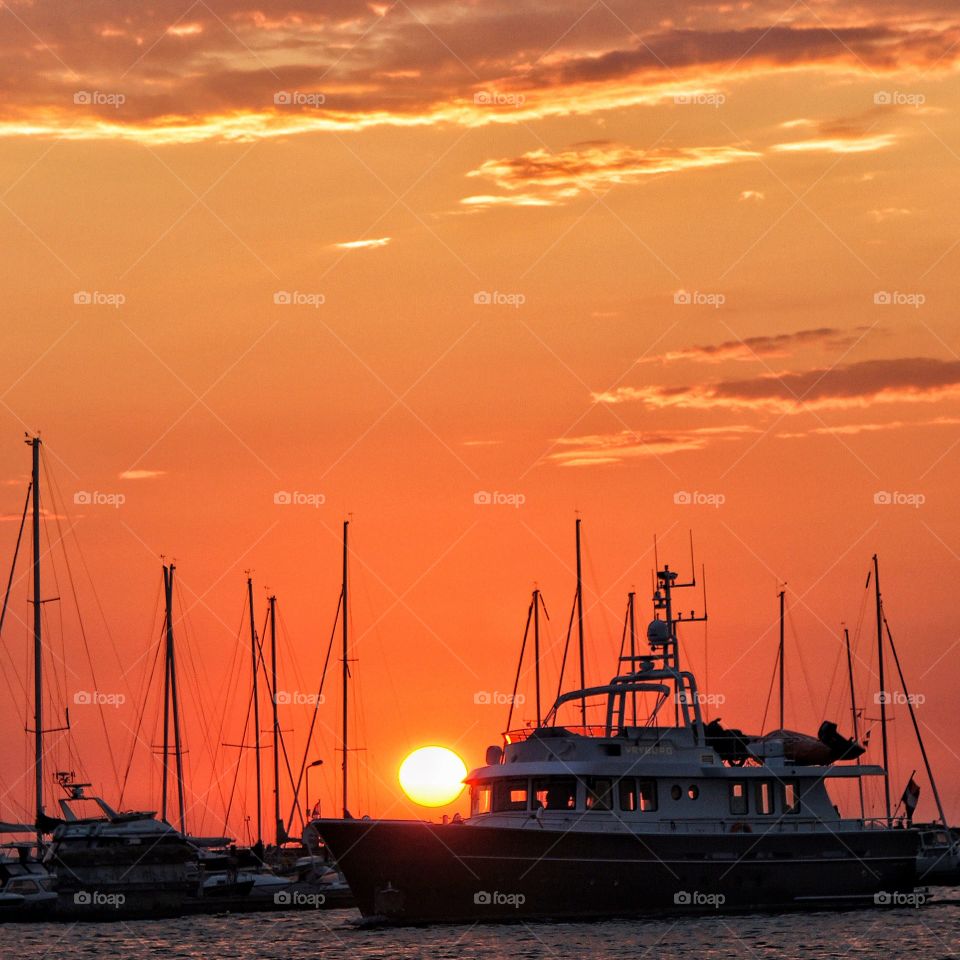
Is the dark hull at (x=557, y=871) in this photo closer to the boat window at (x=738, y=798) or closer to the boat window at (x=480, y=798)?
the boat window at (x=738, y=798)

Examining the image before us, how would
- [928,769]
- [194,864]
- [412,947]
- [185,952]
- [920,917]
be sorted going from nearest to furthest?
[412,947]
[185,952]
[920,917]
[194,864]
[928,769]

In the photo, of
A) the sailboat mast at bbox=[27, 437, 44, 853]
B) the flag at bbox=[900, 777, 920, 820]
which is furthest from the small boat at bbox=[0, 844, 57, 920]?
the flag at bbox=[900, 777, 920, 820]

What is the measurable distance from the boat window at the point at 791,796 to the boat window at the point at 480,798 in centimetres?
860

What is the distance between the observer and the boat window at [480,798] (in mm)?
59000

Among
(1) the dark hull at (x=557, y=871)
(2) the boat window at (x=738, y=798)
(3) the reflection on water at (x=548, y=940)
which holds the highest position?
(2) the boat window at (x=738, y=798)

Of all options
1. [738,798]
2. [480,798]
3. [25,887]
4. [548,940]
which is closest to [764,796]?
[738,798]

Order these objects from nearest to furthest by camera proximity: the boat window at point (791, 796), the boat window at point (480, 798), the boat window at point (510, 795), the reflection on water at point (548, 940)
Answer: the reflection on water at point (548, 940) → the boat window at point (510, 795) → the boat window at point (480, 798) → the boat window at point (791, 796)

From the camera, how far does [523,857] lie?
56.4m

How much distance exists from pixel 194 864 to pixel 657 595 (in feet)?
69.7

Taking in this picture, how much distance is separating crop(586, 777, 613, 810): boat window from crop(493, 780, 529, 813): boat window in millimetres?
1807

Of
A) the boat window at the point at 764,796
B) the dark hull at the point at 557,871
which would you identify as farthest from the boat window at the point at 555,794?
the boat window at the point at 764,796

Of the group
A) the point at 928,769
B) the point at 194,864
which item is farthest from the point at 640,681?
the point at 928,769

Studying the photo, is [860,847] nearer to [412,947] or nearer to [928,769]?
[412,947]

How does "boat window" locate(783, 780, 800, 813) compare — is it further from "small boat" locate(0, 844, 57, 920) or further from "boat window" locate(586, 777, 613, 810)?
"small boat" locate(0, 844, 57, 920)
